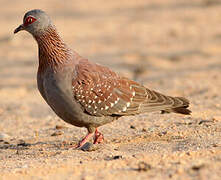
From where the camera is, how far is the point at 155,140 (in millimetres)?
6633

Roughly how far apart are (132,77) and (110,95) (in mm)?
5647

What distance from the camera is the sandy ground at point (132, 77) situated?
16.9ft

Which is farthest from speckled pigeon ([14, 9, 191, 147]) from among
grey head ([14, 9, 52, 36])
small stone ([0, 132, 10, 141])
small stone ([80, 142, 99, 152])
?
small stone ([0, 132, 10, 141])

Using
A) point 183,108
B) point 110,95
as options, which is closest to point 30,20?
point 110,95

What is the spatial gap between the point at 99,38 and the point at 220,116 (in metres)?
9.75

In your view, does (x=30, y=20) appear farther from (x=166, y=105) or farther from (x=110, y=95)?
(x=166, y=105)

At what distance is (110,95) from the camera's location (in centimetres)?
682

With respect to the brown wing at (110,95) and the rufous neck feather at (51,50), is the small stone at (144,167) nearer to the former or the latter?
the brown wing at (110,95)

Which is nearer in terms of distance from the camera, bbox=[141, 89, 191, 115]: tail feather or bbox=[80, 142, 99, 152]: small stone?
bbox=[80, 142, 99, 152]: small stone

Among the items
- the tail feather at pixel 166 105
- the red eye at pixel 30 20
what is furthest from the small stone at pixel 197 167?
the red eye at pixel 30 20

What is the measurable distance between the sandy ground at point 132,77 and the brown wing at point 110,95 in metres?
0.42

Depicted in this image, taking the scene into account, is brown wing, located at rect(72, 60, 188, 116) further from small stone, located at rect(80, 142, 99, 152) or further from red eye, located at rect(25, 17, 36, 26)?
red eye, located at rect(25, 17, 36, 26)

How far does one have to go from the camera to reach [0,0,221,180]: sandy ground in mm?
5152

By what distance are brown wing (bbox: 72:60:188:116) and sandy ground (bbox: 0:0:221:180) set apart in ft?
1.37
